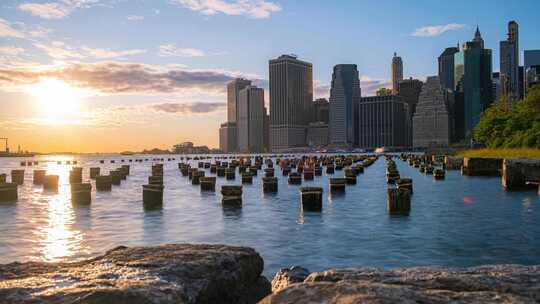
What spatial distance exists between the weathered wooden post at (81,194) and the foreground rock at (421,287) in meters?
29.1

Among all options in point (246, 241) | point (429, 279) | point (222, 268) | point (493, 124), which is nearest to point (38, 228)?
point (246, 241)

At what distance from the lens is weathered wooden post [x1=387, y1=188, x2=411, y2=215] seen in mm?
24844

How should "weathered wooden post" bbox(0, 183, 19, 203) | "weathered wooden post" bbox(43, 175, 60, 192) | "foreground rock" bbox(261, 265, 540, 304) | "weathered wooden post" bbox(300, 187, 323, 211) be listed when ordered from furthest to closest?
"weathered wooden post" bbox(43, 175, 60, 192), "weathered wooden post" bbox(0, 183, 19, 203), "weathered wooden post" bbox(300, 187, 323, 211), "foreground rock" bbox(261, 265, 540, 304)

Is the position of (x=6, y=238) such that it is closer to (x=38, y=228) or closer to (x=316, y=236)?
(x=38, y=228)

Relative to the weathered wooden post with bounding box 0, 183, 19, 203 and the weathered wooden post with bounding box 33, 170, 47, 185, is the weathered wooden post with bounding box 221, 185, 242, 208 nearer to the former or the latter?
the weathered wooden post with bounding box 0, 183, 19, 203

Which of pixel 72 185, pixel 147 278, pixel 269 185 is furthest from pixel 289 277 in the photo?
pixel 269 185

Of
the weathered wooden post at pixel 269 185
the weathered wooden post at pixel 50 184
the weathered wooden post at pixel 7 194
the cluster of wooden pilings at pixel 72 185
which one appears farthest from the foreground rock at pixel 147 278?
the weathered wooden post at pixel 50 184

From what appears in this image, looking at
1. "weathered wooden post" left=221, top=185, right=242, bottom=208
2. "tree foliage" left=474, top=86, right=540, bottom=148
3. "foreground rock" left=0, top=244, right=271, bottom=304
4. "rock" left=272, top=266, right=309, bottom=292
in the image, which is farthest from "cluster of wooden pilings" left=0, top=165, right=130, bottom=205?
"tree foliage" left=474, top=86, right=540, bottom=148

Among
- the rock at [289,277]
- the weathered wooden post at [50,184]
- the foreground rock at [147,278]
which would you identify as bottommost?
the weathered wooden post at [50,184]

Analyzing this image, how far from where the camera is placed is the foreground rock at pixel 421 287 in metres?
3.66

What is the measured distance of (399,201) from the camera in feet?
81.8

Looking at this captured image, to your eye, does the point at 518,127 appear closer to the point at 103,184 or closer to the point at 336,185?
the point at 336,185

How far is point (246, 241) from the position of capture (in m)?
17.9

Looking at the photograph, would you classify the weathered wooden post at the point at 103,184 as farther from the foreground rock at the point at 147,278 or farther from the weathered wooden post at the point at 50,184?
the foreground rock at the point at 147,278
